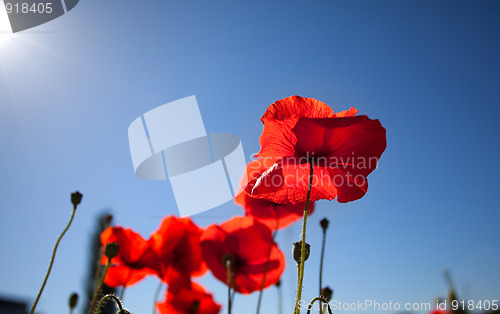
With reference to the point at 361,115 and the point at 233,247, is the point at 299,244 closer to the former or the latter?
the point at 361,115

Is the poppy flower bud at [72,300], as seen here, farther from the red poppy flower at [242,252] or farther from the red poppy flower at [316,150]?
the red poppy flower at [316,150]

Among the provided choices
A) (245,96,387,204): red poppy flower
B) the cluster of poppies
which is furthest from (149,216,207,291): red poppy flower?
(245,96,387,204): red poppy flower

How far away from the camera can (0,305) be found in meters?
7.84

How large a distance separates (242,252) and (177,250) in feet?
0.39

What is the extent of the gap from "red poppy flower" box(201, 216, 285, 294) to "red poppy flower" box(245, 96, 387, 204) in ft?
0.60

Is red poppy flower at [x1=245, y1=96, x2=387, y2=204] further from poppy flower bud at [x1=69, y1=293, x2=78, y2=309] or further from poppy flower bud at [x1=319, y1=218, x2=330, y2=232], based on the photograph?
poppy flower bud at [x1=69, y1=293, x2=78, y2=309]

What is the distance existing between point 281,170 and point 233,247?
282 mm

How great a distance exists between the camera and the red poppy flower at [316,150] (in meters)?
0.43

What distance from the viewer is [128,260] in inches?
27.7

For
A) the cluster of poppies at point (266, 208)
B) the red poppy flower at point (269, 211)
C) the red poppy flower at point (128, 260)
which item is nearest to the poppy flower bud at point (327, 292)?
the cluster of poppies at point (266, 208)

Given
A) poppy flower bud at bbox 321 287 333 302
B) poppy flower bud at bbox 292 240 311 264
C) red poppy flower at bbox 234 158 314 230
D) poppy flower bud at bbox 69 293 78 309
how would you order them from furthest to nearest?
red poppy flower at bbox 234 158 314 230 < poppy flower bud at bbox 69 293 78 309 < poppy flower bud at bbox 321 287 333 302 < poppy flower bud at bbox 292 240 311 264

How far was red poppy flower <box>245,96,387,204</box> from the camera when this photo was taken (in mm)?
426

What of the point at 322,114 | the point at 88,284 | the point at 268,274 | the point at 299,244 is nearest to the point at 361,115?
the point at 322,114

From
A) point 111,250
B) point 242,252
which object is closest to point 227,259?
point 242,252
